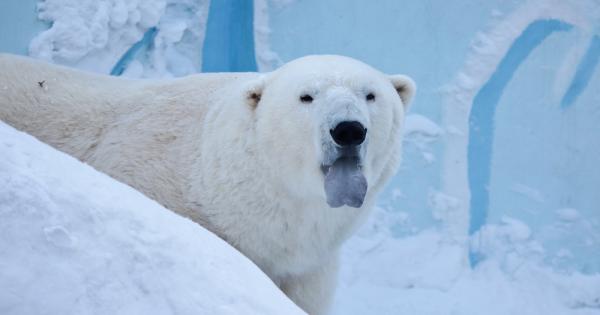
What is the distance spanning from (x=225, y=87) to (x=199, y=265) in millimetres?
1512

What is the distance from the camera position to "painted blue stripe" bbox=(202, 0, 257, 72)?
4.53 metres

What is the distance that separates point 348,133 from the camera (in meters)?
2.10

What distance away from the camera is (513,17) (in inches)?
173

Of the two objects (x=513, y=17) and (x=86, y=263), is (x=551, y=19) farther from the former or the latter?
(x=86, y=263)

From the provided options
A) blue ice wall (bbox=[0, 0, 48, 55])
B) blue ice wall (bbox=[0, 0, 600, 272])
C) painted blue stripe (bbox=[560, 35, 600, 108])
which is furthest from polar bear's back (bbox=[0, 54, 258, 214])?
painted blue stripe (bbox=[560, 35, 600, 108])

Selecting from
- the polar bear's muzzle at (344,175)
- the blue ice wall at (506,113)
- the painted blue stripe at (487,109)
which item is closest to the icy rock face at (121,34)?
the blue ice wall at (506,113)

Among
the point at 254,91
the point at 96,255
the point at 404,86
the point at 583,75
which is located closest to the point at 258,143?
the point at 254,91

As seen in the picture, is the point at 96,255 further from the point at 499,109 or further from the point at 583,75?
the point at 583,75

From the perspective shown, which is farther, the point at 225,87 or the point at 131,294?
the point at 225,87

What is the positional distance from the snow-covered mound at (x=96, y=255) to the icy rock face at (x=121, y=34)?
258 cm

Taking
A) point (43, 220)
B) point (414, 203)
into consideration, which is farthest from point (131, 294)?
point (414, 203)

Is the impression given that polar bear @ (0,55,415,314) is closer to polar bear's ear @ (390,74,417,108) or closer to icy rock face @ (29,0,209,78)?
polar bear's ear @ (390,74,417,108)

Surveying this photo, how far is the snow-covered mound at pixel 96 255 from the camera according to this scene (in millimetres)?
1115

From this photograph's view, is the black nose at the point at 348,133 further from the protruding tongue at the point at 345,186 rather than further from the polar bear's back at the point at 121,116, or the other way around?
the polar bear's back at the point at 121,116
